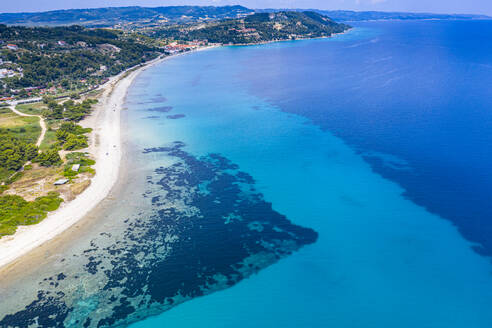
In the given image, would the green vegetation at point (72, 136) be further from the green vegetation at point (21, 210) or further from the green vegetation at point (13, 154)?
the green vegetation at point (21, 210)

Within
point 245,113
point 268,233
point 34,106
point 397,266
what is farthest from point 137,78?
point 397,266

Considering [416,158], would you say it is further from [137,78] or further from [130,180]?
[137,78]

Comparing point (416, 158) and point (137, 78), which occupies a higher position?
point (137, 78)

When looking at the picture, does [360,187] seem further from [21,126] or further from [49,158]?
[21,126]

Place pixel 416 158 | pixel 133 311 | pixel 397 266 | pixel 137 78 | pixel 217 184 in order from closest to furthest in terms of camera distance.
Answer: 1. pixel 133 311
2. pixel 397 266
3. pixel 217 184
4. pixel 416 158
5. pixel 137 78

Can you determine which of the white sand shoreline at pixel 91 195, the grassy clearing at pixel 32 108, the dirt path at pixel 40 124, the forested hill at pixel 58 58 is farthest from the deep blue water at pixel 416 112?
the grassy clearing at pixel 32 108

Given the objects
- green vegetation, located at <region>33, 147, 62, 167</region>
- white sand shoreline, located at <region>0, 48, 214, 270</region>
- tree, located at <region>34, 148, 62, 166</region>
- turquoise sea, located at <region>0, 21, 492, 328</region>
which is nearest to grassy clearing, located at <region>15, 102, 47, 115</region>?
white sand shoreline, located at <region>0, 48, 214, 270</region>
